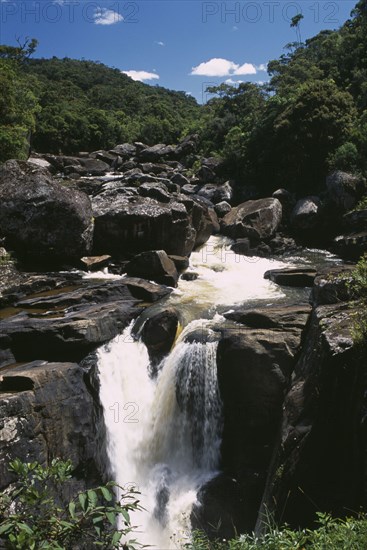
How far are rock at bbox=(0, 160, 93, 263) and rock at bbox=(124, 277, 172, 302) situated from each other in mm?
3277

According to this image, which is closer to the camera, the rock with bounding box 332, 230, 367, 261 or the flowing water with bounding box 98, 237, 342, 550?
the flowing water with bounding box 98, 237, 342, 550

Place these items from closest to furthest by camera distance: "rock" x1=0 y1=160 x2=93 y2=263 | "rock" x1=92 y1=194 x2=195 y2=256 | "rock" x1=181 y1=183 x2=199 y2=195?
1. "rock" x1=0 y1=160 x2=93 y2=263
2. "rock" x1=92 y1=194 x2=195 y2=256
3. "rock" x1=181 y1=183 x2=199 y2=195

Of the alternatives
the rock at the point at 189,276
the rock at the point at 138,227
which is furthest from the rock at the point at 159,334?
the rock at the point at 138,227

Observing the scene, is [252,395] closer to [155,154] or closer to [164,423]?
[164,423]

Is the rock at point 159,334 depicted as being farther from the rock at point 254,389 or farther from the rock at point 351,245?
the rock at point 351,245

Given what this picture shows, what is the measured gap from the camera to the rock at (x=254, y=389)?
894 centimetres

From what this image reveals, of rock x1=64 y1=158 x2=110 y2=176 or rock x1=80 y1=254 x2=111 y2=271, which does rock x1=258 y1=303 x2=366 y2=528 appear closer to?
rock x1=80 y1=254 x2=111 y2=271

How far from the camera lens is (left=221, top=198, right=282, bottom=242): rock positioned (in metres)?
20.7

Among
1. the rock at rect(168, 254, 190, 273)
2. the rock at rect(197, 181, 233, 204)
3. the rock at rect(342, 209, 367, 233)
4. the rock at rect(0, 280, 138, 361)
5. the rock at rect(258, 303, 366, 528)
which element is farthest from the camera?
the rock at rect(197, 181, 233, 204)

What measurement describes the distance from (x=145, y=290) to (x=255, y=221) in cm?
964

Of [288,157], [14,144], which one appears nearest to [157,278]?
[14,144]

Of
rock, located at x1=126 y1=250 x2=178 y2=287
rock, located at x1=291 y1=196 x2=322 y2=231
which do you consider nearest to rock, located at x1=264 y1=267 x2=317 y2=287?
rock, located at x1=126 y1=250 x2=178 y2=287

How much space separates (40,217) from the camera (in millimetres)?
15023

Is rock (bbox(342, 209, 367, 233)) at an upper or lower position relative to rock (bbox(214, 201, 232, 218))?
lower
